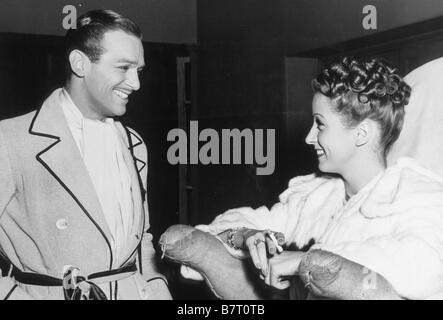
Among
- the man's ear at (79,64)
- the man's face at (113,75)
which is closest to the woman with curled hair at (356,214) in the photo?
the man's face at (113,75)

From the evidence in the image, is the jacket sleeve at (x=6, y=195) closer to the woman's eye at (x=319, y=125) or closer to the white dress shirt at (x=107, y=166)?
the white dress shirt at (x=107, y=166)

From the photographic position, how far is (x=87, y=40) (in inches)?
56.0

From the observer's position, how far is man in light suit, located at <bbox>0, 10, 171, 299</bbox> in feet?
4.35

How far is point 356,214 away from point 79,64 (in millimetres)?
800

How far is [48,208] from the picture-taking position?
1338 millimetres

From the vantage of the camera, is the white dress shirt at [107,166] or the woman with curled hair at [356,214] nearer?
the woman with curled hair at [356,214]

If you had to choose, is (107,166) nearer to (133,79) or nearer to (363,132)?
(133,79)

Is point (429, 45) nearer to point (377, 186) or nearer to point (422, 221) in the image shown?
point (377, 186)

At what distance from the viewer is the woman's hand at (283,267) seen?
1.12 meters

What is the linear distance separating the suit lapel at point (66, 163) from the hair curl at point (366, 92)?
64 cm

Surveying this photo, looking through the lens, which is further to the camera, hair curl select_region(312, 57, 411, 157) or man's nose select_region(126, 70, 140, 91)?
man's nose select_region(126, 70, 140, 91)

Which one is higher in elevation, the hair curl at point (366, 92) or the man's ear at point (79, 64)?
the man's ear at point (79, 64)

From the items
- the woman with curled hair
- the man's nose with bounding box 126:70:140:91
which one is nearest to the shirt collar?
the man's nose with bounding box 126:70:140:91

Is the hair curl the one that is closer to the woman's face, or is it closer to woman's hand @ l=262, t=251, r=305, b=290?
the woman's face
